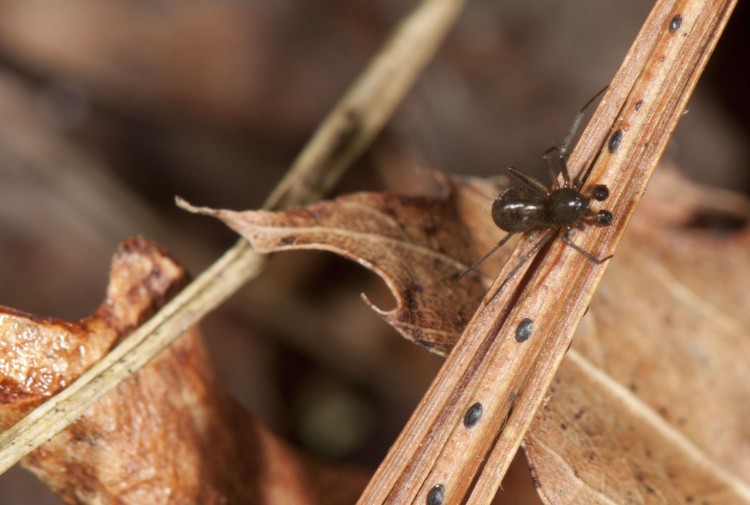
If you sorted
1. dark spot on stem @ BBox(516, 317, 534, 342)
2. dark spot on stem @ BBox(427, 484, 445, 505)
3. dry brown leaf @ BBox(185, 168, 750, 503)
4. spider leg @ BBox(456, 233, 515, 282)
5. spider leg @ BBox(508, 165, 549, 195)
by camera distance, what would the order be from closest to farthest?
dark spot on stem @ BBox(427, 484, 445, 505) → dark spot on stem @ BBox(516, 317, 534, 342) → dry brown leaf @ BBox(185, 168, 750, 503) → spider leg @ BBox(456, 233, 515, 282) → spider leg @ BBox(508, 165, 549, 195)

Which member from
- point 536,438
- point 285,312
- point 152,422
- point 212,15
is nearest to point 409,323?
point 536,438

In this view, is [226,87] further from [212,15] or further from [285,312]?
[285,312]

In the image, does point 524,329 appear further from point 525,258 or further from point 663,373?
point 663,373

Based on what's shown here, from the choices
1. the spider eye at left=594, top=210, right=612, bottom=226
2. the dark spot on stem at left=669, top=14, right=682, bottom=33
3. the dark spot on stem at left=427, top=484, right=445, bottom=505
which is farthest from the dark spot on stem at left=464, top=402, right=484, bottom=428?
the dark spot on stem at left=669, top=14, right=682, bottom=33

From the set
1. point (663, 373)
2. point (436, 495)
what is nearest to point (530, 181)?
point (663, 373)

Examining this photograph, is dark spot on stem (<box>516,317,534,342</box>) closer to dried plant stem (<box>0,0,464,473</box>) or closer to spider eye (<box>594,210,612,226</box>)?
spider eye (<box>594,210,612,226</box>)

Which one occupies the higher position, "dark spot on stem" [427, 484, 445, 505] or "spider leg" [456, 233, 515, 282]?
"spider leg" [456, 233, 515, 282]
